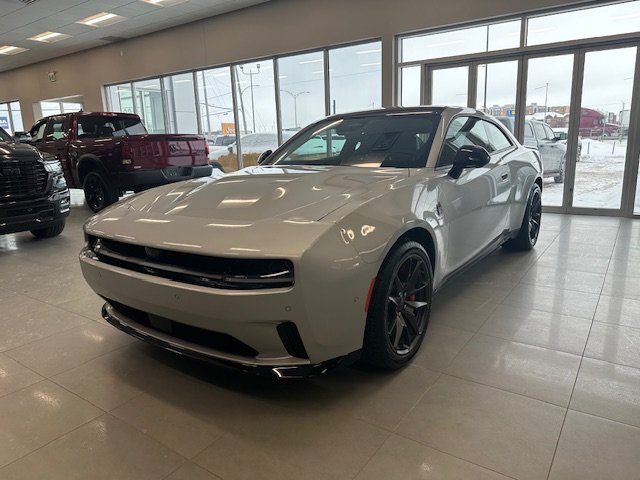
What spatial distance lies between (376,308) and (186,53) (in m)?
10.6

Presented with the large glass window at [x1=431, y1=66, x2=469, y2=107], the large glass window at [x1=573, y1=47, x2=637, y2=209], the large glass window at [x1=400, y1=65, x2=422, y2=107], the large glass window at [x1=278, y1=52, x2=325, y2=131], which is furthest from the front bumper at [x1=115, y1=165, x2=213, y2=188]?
the large glass window at [x1=573, y1=47, x2=637, y2=209]

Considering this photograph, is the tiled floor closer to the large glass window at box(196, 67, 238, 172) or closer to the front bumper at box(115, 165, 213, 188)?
the front bumper at box(115, 165, 213, 188)

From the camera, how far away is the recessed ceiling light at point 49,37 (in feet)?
36.9

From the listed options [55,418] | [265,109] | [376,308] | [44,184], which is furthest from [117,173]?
[376,308]

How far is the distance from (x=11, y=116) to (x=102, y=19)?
9909mm

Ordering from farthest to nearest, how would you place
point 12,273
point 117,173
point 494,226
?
point 117,173 < point 12,273 < point 494,226

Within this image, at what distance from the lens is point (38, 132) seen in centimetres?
805

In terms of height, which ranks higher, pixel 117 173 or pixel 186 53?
pixel 186 53

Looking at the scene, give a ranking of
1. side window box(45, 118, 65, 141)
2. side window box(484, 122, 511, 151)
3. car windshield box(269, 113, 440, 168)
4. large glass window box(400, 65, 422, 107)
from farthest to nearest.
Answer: large glass window box(400, 65, 422, 107), side window box(45, 118, 65, 141), side window box(484, 122, 511, 151), car windshield box(269, 113, 440, 168)

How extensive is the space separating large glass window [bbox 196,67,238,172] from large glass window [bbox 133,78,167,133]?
1.68 metres

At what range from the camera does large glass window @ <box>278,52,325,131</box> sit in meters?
9.08

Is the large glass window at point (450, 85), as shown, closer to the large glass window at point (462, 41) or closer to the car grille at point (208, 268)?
the large glass window at point (462, 41)

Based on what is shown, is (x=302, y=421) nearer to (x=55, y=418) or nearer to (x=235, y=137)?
(x=55, y=418)

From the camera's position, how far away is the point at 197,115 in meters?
11.4
